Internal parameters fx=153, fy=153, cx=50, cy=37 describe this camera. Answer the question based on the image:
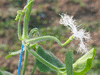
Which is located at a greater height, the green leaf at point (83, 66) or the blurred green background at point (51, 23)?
the blurred green background at point (51, 23)

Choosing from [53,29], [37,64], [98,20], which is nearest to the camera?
[37,64]

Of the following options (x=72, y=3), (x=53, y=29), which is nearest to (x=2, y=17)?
(x=53, y=29)

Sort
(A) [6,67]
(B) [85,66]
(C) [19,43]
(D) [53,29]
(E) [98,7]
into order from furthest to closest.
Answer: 1. (E) [98,7]
2. (D) [53,29]
3. (C) [19,43]
4. (A) [6,67]
5. (B) [85,66]

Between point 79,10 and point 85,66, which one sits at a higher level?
point 79,10

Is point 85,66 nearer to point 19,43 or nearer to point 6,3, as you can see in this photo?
point 19,43

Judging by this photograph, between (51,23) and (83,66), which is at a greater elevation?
(51,23)

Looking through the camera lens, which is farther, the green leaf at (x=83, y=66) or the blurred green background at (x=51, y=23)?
the blurred green background at (x=51, y=23)

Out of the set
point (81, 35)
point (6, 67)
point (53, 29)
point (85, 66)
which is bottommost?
point (85, 66)

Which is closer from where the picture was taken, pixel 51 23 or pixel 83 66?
pixel 83 66
